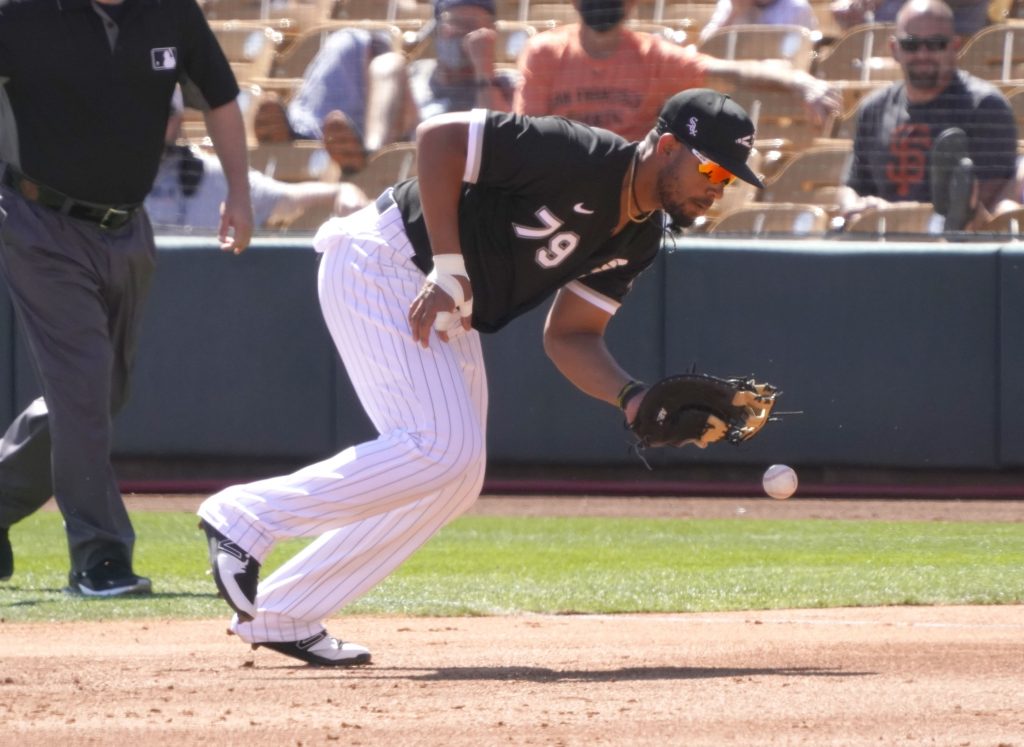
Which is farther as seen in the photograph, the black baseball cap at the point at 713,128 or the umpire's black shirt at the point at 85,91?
the umpire's black shirt at the point at 85,91

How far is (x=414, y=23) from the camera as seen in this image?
9641 mm

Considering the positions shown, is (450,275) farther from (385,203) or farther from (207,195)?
(207,195)

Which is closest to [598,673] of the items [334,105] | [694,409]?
[694,409]

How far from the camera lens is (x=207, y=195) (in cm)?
912

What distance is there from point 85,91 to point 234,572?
6.59 ft

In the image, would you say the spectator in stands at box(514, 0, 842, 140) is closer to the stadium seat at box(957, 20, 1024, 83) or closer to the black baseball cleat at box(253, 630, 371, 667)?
the stadium seat at box(957, 20, 1024, 83)

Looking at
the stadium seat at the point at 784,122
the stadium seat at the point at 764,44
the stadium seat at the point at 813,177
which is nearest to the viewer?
the stadium seat at the point at 813,177

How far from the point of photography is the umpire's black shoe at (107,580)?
542cm

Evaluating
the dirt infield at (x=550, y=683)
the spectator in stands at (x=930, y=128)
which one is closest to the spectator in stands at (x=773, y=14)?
the spectator in stands at (x=930, y=128)

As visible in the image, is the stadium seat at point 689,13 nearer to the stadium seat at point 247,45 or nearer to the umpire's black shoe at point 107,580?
the stadium seat at point 247,45

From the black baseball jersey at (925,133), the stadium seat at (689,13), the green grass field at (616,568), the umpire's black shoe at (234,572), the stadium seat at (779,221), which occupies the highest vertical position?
the stadium seat at (689,13)

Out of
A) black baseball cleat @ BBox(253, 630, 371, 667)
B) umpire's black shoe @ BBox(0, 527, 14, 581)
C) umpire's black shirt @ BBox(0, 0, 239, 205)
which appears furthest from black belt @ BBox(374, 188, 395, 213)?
umpire's black shoe @ BBox(0, 527, 14, 581)

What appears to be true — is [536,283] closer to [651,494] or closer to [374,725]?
[374,725]

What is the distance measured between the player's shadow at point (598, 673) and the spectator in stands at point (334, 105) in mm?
5293
